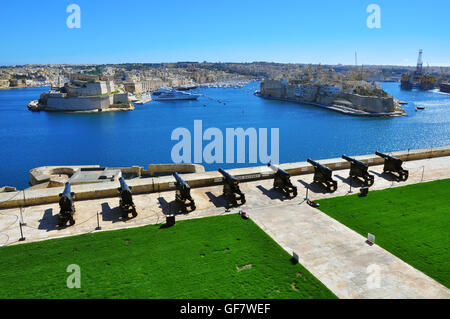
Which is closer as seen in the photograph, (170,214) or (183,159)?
(170,214)

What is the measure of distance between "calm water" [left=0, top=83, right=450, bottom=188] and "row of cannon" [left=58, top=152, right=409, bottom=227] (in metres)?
16.6

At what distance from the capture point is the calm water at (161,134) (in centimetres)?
3377

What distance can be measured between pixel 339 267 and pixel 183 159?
2577 cm

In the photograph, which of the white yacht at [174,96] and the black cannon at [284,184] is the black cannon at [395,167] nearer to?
the black cannon at [284,184]

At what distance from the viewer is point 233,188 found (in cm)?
1040

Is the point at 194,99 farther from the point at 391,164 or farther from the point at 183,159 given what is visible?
the point at 391,164

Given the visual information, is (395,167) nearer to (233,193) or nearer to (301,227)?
(301,227)

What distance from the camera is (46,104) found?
246 feet

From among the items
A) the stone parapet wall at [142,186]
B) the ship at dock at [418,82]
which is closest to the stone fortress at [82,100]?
the stone parapet wall at [142,186]

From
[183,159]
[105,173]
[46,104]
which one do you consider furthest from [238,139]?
[46,104]

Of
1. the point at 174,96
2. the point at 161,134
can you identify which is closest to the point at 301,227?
the point at 161,134

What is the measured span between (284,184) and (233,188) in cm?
198

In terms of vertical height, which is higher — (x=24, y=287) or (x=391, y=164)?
(x=391, y=164)

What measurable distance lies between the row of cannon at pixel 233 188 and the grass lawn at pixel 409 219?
103 cm
